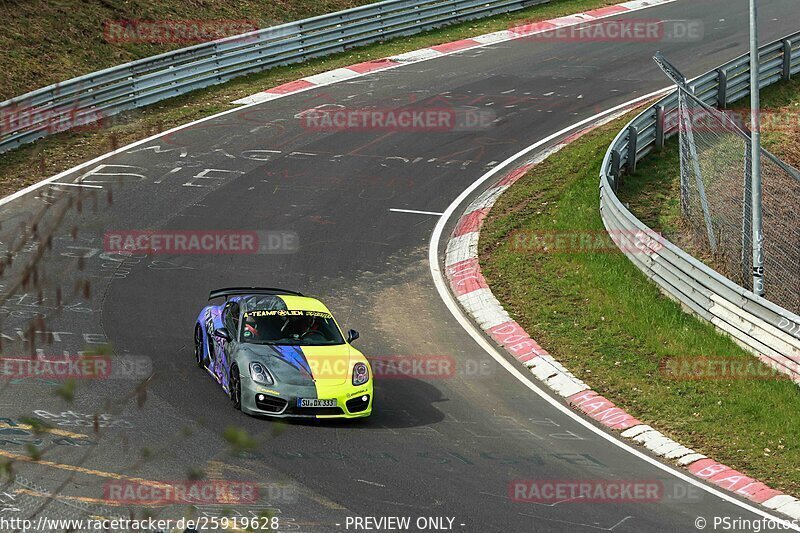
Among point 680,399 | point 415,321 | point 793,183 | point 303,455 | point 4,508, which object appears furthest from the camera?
point 793,183

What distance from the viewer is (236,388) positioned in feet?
41.5

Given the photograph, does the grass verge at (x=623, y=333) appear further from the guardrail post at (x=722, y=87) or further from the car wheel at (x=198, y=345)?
the guardrail post at (x=722, y=87)

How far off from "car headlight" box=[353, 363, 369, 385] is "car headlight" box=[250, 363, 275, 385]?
3.28ft

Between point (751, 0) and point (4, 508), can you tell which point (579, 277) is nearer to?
point (751, 0)

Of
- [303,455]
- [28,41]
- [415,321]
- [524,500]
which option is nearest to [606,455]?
[524,500]

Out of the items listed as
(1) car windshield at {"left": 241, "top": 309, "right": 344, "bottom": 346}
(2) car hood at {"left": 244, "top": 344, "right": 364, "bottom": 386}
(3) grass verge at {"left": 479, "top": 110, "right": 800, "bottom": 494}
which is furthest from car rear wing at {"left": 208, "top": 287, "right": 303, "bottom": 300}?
(3) grass verge at {"left": 479, "top": 110, "right": 800, "bottom": 494}

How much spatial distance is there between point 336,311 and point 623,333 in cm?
435

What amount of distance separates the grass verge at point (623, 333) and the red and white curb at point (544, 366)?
Answer: 0.19 meters

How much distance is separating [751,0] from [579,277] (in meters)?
5.22

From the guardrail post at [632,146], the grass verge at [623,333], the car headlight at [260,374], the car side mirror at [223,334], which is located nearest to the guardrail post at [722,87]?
the guardrail post at [632,146]

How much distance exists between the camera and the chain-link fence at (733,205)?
58.2 ft

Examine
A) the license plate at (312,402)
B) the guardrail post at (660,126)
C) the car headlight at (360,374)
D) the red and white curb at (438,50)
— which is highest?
the red and white curb at (438,50)

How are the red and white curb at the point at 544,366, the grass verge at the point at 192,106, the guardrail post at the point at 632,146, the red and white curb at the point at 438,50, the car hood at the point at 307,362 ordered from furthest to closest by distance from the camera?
the red and white curb at the point at 438,50 < the guardrail post at the point at 632,146 < the grass verge at the point at 192,106 < the car hood at the point at 307,362 < the red and white curb at the point at 544,366

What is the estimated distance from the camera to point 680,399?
47.0ft
